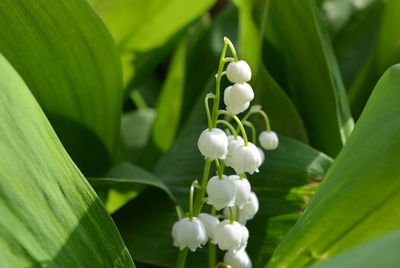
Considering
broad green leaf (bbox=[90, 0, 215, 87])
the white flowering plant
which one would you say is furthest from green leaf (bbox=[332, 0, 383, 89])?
broad green leaf (bbox=[90, 0, 215, 87])

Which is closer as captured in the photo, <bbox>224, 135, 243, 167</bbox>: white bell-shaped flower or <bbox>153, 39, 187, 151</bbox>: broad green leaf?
<bbox>224, 135, 243, 167</bbox>: white bell-shaped flower

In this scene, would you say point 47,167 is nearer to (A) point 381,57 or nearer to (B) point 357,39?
(A) point 381,57

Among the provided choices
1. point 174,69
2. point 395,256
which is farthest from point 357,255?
point 174,69

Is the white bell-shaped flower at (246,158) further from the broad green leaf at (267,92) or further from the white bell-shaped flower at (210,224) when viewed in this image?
the broad green leaf at (267,92)

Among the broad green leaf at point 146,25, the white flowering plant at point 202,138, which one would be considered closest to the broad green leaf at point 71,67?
the white flowering plant at point 202,138

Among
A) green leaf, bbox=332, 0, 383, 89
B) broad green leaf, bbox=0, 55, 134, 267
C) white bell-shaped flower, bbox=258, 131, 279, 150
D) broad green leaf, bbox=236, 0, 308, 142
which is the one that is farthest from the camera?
green leaf, bbox=332, 0, 383, 89

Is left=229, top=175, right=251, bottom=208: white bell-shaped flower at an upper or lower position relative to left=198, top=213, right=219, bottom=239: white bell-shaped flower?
upper

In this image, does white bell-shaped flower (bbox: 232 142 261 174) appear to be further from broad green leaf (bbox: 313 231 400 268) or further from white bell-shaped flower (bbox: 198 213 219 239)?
broad green leaf (bbox: 313 231 400 268)
